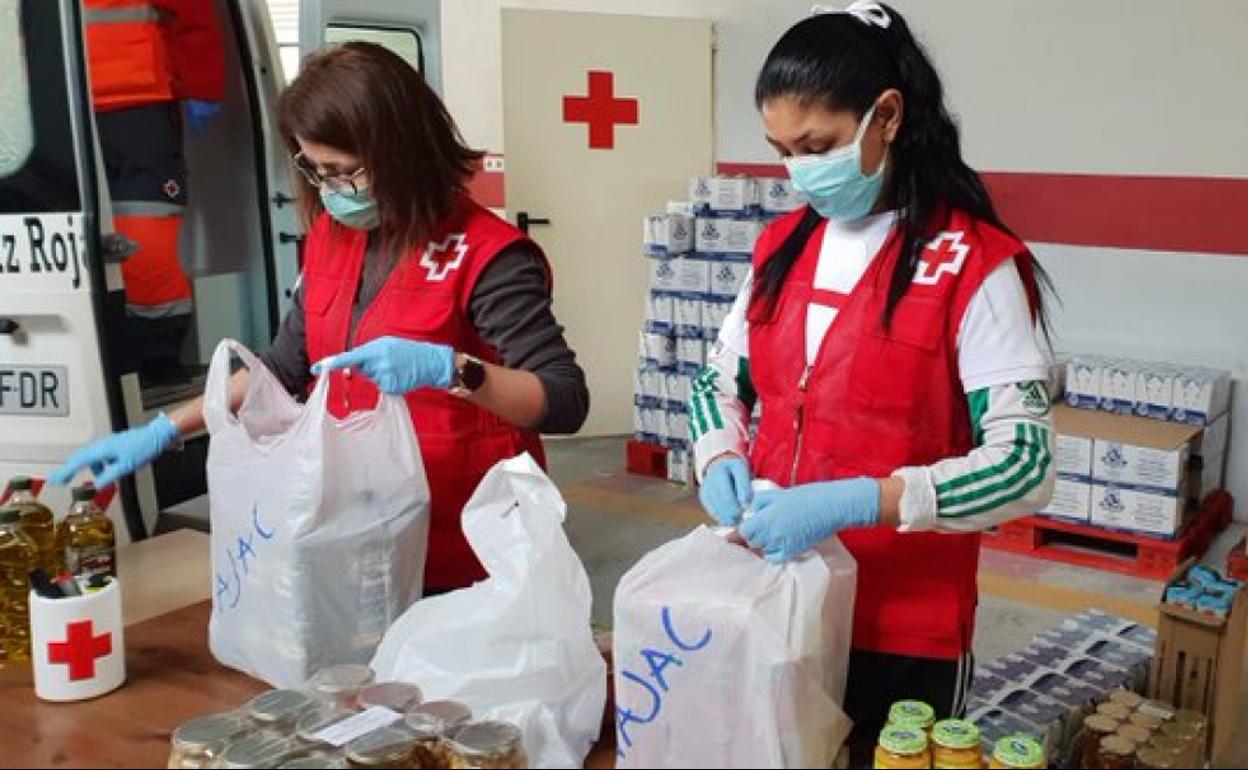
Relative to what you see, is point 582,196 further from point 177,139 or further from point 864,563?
point 864,563

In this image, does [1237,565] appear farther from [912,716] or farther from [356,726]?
[356,726]

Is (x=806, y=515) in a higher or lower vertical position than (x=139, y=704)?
higher

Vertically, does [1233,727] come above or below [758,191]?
below

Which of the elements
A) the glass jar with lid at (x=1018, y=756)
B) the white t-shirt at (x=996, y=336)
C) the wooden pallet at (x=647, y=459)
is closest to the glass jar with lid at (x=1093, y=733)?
the glass jar with lid at (x=1018, y=756)

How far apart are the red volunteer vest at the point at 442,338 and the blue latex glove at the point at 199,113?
148cm

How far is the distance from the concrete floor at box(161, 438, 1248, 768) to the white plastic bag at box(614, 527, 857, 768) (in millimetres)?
1562

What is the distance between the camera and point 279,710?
1198 millimetres

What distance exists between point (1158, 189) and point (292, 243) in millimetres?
2785

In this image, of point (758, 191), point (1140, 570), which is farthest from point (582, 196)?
point (1140, 570)

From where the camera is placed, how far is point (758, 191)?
177 inches

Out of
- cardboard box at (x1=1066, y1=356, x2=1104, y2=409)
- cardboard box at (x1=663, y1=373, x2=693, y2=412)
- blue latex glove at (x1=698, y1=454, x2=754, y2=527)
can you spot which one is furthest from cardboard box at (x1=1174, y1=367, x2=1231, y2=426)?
blue latex glove at (x1=698, y1=454, x2=754, y2=527)

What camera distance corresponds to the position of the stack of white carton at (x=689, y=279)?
4438 millimetres

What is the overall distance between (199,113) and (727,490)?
214cm

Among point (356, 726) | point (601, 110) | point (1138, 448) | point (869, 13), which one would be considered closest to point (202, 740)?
point (356, 726)
